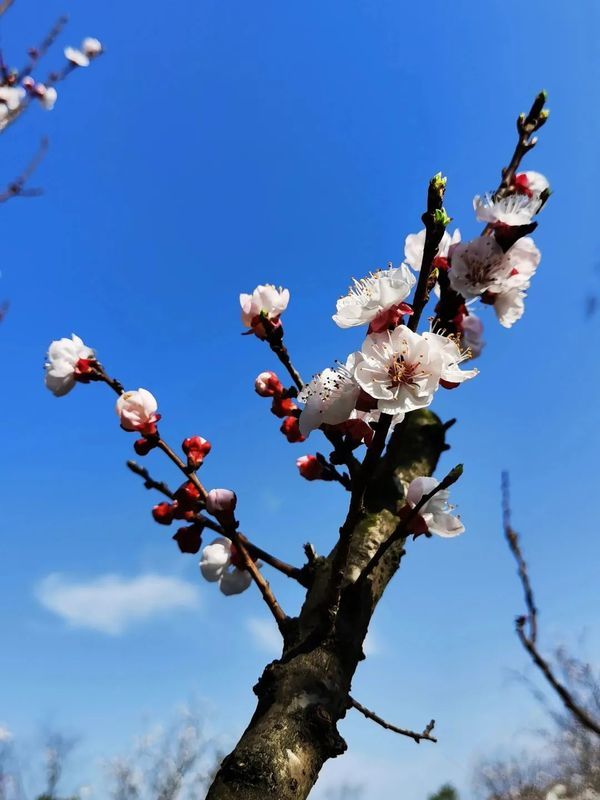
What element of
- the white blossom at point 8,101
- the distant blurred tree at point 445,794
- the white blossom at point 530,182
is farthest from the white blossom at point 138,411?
the distant blurred tree at point 445,794

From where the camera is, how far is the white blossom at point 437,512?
139cm

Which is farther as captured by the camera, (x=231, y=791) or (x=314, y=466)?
(x=314, y=466)

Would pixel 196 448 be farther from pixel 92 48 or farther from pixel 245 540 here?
pixel 92 48

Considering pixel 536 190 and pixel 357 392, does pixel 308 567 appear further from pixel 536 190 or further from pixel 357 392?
pixel 536 190

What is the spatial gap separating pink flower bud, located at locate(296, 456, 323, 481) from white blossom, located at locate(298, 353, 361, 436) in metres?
0.47

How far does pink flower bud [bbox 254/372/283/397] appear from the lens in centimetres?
163

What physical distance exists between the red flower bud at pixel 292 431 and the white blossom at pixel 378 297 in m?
0.50

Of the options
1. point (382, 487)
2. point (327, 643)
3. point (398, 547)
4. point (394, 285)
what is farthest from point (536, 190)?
point (327, 643)

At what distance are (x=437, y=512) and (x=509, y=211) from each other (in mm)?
728

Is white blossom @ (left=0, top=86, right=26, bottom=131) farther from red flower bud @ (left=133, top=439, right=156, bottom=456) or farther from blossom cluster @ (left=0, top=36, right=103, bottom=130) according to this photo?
red flower bud @ (left=133, top=439, right=156, bottom=456)

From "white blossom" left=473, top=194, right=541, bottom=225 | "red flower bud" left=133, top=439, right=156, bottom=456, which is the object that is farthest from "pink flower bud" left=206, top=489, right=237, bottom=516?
"white blossom" left=473, top=194, right=541, bottom=225

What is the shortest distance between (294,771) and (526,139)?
64.0 inches

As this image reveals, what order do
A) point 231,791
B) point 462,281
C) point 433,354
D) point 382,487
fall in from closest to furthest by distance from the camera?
point 231,791 < point 433,354 < point 462,281 < point 382,487

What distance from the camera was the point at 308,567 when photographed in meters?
1.39
